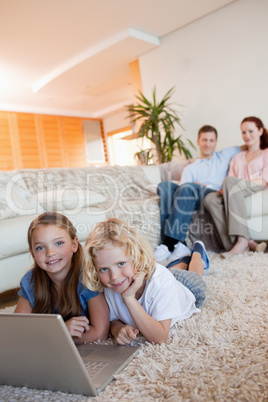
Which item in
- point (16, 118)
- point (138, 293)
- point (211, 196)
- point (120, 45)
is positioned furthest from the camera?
point (16, 118)

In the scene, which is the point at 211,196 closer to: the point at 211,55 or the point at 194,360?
the point at 194,360

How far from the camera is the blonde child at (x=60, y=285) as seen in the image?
109cm

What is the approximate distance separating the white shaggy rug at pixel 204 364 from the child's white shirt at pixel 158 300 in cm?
7

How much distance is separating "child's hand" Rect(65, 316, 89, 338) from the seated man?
4.16 feet

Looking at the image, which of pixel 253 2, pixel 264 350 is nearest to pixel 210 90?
pixel 253 2

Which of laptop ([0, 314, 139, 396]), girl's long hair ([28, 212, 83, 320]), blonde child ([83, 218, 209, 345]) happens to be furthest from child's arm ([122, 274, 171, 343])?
girl's long hair ([28, 212, 83, 320])

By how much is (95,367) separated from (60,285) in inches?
13.8

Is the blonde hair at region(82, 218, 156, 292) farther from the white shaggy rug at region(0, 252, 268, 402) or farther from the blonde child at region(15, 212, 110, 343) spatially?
the white shaggy rug at region(0, 252, 268, 402)

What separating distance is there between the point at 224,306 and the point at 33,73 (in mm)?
5440

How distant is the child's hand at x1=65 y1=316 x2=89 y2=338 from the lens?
103cm

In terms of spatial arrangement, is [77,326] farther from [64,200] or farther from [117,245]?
[64,200]

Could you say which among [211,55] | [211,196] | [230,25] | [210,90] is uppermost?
[230,25]

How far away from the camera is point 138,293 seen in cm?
109

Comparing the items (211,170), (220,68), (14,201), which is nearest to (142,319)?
(14,201)
